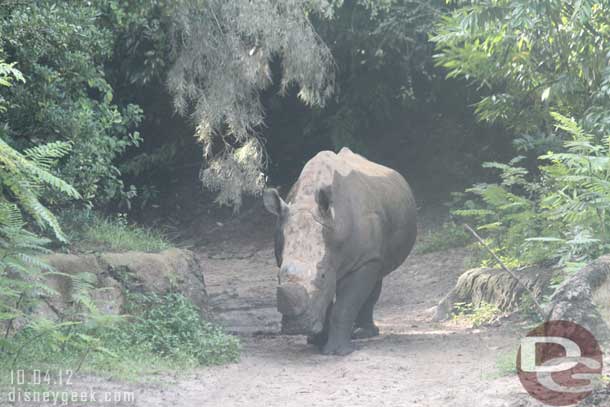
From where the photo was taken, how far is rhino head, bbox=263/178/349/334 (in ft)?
31.1

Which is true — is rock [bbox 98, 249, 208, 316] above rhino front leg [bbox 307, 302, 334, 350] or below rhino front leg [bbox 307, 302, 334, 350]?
above

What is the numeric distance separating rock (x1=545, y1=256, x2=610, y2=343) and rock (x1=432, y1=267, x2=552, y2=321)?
10.8 ft

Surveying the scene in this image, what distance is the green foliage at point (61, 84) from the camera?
9.38m

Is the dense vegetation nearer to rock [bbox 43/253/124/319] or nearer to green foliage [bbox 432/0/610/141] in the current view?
green foliage [bbox 432/0/610/141]

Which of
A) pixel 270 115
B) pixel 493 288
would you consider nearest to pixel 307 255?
pixel 493 288

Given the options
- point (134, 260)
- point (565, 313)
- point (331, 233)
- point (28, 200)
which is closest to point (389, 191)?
point (331, 233)

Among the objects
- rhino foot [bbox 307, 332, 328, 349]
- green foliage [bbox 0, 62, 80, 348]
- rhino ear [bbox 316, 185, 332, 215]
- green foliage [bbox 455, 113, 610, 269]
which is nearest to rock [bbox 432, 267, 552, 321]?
green foliage [bbox 455, 113, 610, 269]

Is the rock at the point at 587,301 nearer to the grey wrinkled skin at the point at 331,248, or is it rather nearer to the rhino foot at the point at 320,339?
the grey wrinkled skin at the point at 331,248

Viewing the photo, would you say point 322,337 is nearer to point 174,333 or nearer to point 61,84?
point 174,333

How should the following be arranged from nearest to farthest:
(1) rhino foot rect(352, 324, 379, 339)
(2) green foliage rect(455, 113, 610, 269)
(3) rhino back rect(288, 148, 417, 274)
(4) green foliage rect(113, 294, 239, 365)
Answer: (4) green foliage rect(113, 294, 239, 365)
(2) green foliage rect(455, 113, 610, 269)
(3) rhino back rect(288, 148, 417, 274)
(1) rhino foot rect(352, 324, 379, 339)

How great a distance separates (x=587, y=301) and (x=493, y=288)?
4.43 metres

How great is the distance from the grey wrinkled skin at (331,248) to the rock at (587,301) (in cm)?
256

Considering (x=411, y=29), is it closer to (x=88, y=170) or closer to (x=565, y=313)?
(x=88, y=170)

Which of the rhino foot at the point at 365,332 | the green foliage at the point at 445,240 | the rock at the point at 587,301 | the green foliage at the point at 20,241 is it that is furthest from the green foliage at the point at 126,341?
the green foliage at the point at 445,240
